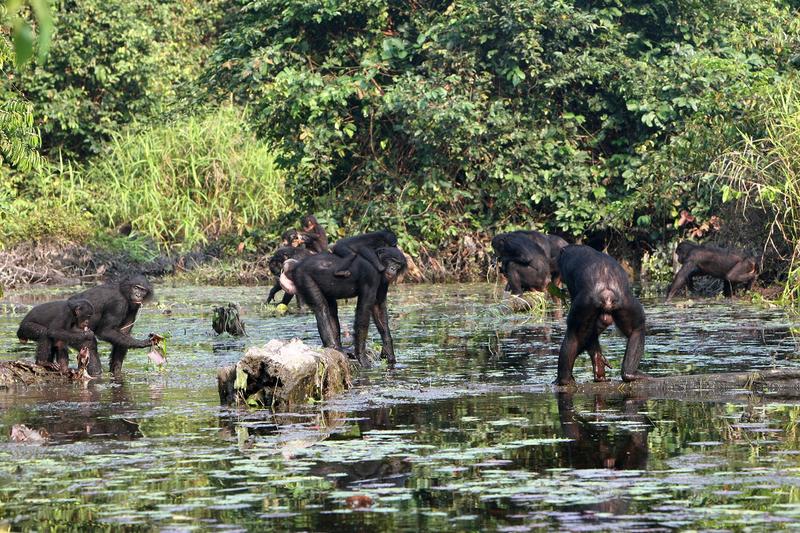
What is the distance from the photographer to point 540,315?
17.9 meters

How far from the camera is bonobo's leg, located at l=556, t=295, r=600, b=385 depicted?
1016 cm

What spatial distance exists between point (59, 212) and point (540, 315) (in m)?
14.1

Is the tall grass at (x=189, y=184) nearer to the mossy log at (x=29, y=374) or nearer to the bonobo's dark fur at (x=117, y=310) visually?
the bonobo's dark fur at (x=117, y=310)

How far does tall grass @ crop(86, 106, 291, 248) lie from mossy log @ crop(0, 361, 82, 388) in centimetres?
1669

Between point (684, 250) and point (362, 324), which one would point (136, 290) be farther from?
point (684, 250)

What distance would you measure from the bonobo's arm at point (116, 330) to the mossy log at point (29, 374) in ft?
2.23

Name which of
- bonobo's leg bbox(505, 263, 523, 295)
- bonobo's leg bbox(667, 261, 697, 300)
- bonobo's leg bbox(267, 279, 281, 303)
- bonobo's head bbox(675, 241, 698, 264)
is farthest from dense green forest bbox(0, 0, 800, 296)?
bonobo's leg bbox(267, 279, 281, 303)

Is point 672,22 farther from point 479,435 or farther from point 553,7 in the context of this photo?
point 479,435

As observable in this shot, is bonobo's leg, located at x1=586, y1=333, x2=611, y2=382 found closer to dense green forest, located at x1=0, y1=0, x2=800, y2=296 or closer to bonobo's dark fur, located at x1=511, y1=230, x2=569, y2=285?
bonobo's dark fur, located at x1=511, y1=230, x2=569, y2=285

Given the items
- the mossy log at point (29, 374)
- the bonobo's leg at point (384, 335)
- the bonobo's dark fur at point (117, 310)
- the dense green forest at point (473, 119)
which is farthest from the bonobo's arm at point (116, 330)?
the dense green forest at point (473, 119)

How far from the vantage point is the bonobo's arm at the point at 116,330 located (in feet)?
41.7

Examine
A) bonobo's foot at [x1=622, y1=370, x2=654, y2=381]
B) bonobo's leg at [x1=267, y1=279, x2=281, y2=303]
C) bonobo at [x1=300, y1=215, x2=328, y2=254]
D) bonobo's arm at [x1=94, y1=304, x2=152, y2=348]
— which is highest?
bonobo at [x1=300, y1=215, x2=328, y2=254]

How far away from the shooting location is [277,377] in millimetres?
10062

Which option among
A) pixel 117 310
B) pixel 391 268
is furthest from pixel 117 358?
pixel 391 268
